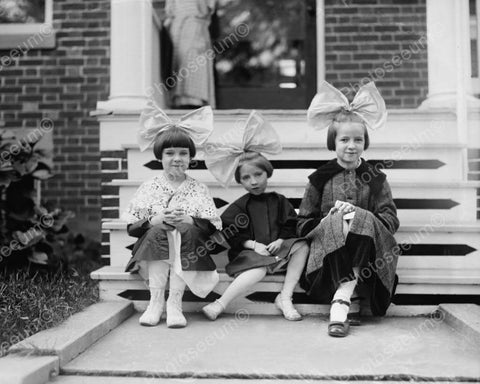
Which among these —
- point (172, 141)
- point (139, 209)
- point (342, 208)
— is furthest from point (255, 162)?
point (139, 209)

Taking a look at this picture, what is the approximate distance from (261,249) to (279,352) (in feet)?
2.57

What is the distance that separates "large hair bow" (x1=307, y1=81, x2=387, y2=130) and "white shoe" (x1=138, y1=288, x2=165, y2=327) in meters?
1.35

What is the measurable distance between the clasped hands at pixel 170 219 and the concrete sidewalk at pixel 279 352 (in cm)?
53

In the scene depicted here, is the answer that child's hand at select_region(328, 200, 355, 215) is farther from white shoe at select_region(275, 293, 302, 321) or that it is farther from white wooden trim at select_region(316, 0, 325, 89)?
white wooden trim at select_region(316, 0, 325, 89)

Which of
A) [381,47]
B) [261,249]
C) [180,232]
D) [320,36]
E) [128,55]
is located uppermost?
[320,36]

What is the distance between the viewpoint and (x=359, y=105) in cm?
330

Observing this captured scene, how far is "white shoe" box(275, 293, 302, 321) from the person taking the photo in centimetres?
310

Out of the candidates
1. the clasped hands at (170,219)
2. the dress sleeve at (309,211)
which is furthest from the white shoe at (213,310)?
the dress sleeve at (309,211)

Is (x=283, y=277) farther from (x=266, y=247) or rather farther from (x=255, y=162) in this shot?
(x=255, y=162)

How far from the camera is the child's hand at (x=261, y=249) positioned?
3.19 metres

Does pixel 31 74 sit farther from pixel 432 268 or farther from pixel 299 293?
pixel 432 268

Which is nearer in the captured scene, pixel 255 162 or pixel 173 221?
pixel 173 221

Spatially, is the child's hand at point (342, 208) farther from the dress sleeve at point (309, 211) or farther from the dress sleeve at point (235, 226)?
the dress sleeve at point (235, 226)

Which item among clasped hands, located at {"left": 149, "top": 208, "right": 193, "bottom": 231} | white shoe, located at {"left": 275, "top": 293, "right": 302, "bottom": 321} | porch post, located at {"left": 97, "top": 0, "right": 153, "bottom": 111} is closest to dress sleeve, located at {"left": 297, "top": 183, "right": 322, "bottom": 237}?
white shoe, located at {"left": 275, "top": 293, "right": 302, "bottom": 321}
